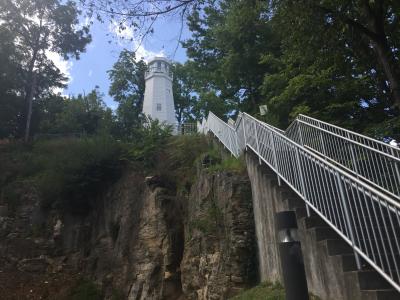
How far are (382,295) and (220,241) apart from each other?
5.89 meters

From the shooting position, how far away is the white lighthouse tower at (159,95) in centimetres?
3575

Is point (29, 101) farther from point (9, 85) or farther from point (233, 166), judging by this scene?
point (233, 166)

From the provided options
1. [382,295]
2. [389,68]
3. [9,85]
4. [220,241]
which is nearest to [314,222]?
[382,295]

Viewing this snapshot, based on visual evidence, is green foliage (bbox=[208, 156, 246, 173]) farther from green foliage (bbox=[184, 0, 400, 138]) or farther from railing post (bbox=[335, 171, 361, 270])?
railing post (bbox=[335, 171, 361, 270])

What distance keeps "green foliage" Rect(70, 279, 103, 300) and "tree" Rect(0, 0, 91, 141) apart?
14724 millimetres

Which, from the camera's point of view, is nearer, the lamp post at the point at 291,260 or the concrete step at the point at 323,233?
the lamp post at the point at 291,260

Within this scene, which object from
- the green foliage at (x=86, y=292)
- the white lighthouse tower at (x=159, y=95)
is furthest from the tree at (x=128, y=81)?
the green foliage at (x=86, y=292)

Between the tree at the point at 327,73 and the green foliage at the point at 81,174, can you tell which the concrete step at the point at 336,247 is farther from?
the green foliage at the point at 81,174

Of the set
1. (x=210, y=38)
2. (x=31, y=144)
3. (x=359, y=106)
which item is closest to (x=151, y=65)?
(x=210, y=38)

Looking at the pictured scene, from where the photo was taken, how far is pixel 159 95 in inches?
1430

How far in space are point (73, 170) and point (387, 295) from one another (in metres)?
15.1

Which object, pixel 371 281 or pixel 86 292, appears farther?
pixel 86 292

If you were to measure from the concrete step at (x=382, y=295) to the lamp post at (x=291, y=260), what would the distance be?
4.79ft

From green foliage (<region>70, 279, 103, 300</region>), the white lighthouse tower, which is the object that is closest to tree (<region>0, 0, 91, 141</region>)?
the white lighthouse tower
